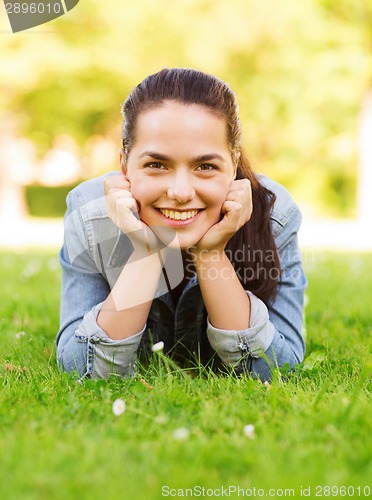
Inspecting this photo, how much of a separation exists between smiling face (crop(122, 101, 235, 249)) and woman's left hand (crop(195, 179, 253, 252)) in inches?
1.3

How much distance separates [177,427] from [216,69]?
1554 cm

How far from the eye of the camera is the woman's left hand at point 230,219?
104 inches

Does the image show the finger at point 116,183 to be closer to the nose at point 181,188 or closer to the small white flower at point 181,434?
the nose at point 181,188

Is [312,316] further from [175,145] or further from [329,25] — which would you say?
[329,25]

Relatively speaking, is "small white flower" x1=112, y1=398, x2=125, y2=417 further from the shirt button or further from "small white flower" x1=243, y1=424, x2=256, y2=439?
the shirt button

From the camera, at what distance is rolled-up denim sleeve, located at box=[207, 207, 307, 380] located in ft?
8.84

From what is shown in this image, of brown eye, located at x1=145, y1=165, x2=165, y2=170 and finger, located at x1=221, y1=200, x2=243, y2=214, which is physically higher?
brown eye, located at x1=145, y1=165, x2=165, y2=170

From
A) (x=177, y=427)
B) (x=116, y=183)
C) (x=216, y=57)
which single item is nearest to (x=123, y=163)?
(x=116, y=183)

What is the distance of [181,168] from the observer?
257cm

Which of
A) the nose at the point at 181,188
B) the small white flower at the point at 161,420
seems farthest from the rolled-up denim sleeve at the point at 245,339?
the small white flower at the point at 161,420

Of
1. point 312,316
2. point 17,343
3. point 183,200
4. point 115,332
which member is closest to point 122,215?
point 183,200

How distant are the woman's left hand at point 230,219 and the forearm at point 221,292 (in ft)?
0.16

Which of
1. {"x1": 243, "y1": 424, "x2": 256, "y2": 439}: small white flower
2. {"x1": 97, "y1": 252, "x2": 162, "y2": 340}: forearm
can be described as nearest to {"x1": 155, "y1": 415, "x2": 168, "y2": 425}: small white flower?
{"x1": 243, "y1": 424, "x2": 256, "y2": 439}: small white flower

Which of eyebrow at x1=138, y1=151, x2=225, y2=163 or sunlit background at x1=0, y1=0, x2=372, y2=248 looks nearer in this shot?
eyebrow at x1=138, y1=151, x2=225, y2=163
